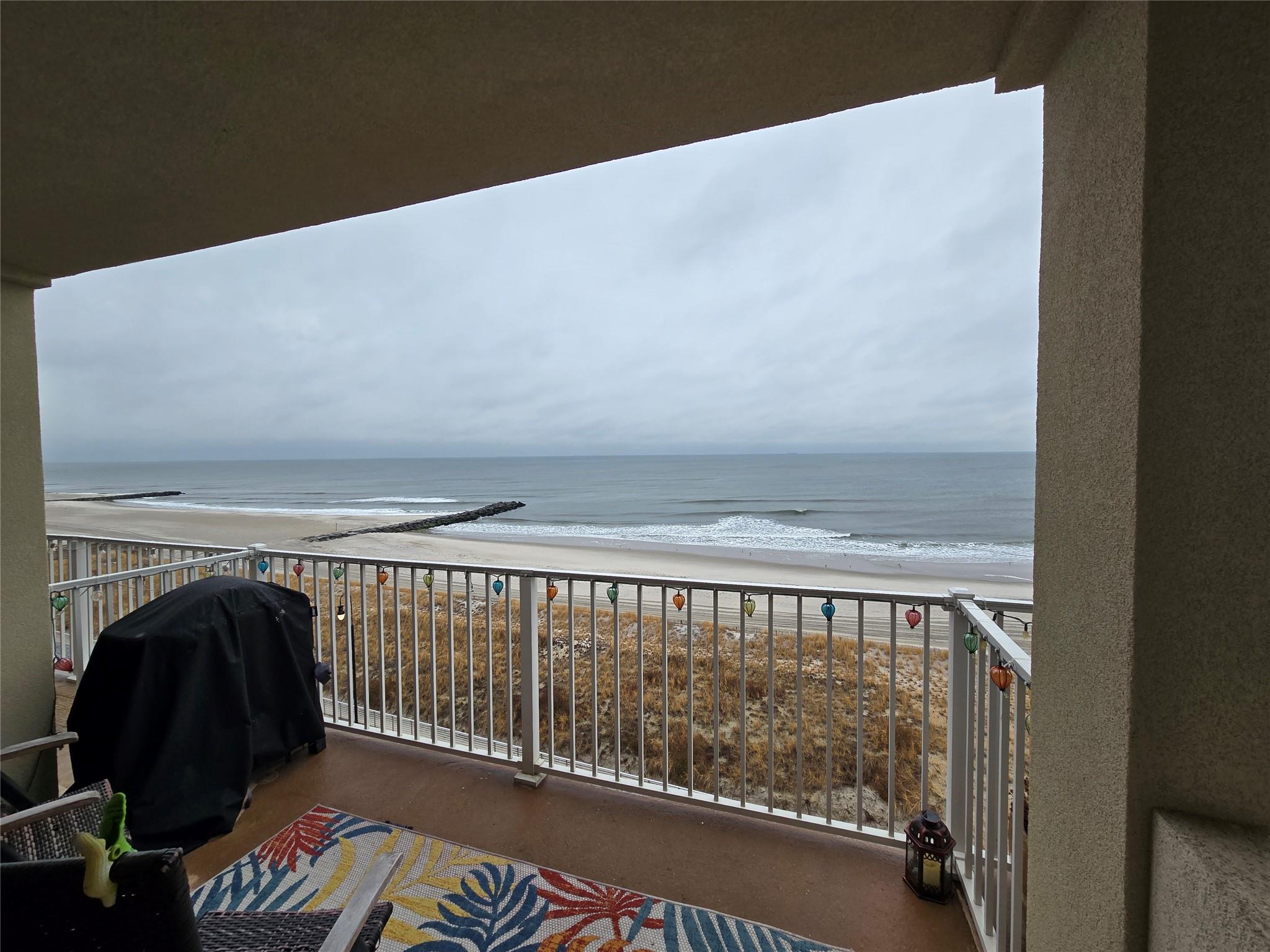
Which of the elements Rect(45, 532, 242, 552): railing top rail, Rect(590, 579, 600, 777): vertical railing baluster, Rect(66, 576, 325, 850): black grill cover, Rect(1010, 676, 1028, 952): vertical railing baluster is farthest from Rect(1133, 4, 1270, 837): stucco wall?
Rect(45, 532, 242, 552): railing top rail

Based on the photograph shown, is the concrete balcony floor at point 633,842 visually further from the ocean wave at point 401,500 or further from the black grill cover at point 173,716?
the ocean wave at point 401,500

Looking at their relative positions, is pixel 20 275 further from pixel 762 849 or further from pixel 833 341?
pixel 833 341

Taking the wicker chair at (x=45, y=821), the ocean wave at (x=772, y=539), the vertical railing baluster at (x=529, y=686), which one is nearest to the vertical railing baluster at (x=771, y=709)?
the vertical railing baluster at (x=529, y=686)

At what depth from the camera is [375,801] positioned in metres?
2.11

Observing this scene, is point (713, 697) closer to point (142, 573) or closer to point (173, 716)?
point (173, 716)

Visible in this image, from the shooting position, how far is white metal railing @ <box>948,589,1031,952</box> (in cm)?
121

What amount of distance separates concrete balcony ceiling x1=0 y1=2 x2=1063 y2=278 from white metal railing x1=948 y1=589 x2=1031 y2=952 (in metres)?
1.30

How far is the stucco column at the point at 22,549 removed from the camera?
6.27ft

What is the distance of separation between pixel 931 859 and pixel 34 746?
265cm

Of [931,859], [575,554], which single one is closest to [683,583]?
[931,859]

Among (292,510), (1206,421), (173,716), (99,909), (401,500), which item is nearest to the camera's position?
(1206,421)

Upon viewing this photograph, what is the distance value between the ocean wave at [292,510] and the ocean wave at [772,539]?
11.4 ft

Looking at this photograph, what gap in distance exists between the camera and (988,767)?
141 cm

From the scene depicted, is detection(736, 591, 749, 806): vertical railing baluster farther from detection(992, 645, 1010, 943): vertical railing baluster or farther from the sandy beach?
the sandy beach
